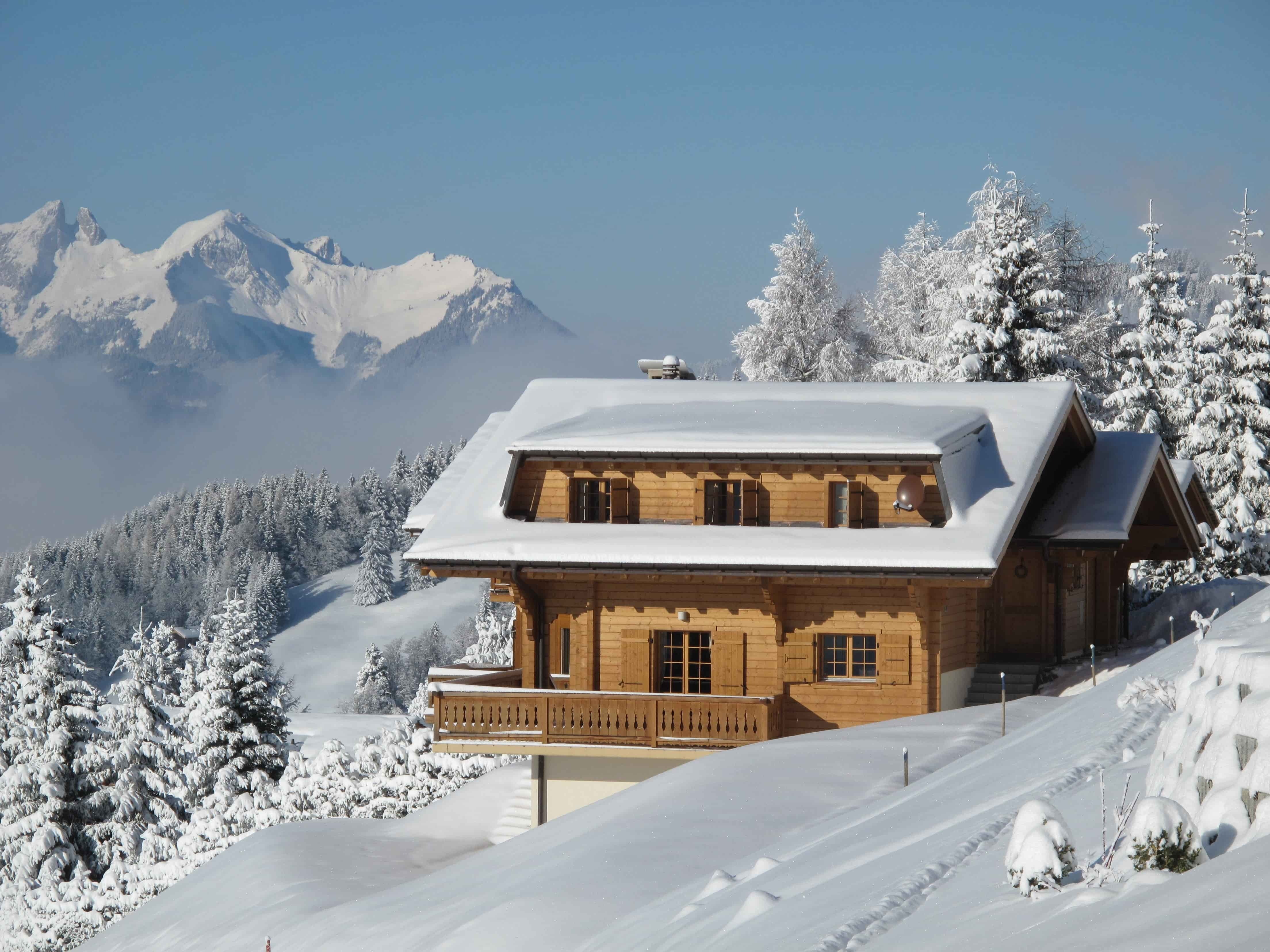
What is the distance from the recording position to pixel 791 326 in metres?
50.3

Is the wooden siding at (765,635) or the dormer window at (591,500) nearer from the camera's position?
the wooden siding at (765,635)

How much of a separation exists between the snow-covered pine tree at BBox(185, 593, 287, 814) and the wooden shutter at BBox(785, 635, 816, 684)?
23.3 m

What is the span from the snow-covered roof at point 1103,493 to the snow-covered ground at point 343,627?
120471mm

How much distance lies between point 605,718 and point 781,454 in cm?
536

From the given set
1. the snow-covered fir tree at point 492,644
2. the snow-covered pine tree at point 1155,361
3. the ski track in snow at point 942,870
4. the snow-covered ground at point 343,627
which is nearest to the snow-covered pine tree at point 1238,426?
the snow-covered pine tree at point 1155,361

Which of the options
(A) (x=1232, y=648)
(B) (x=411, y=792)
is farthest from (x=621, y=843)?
(B) (x=411, y=792)

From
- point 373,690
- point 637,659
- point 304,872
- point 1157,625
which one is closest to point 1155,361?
point 1157,625

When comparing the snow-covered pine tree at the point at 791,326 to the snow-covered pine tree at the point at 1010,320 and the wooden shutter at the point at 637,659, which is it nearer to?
the snow-covered pine tree at the point at 1010,320

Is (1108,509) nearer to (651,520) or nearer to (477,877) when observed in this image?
(651,520)

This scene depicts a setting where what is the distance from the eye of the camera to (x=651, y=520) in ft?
78.3

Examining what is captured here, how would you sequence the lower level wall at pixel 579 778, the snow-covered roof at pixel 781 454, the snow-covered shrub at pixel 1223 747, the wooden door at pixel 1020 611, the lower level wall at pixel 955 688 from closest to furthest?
the snow-covered shrub at pixel 1223 747
the snow-covered roof at pixel 781 454
the lower level wall at pixel 579 778
the lower level wall at pixel 955 688
the wooden door at pixel 1020 611

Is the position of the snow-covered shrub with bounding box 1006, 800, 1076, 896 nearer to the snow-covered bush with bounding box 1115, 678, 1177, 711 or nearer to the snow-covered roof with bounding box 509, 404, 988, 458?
the snow-covered bush with bounding box 1115, 678, 1177, 711

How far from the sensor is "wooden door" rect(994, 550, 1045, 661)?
2656 centimetres

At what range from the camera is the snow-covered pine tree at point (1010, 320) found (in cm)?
3838
